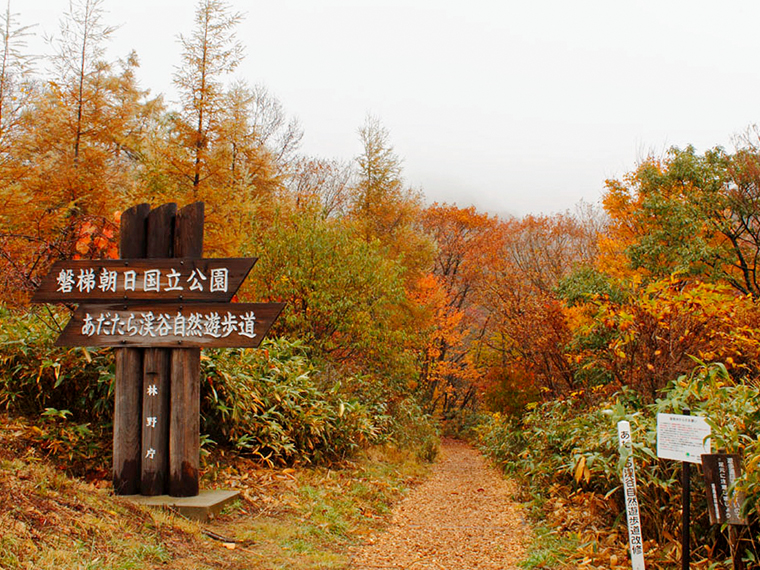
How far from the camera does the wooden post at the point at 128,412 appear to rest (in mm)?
5219

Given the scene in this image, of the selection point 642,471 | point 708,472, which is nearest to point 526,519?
point 642,471

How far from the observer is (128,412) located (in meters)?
5.32

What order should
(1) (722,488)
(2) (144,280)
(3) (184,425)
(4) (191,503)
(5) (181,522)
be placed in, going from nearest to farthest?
(1) (722,488) < (5) (181,522) < (4) (191,503) < (3) (184,425) < (2) (144,280)

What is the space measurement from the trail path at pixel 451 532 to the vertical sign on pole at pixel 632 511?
1143 millimetres

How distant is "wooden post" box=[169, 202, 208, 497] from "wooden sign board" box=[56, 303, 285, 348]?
0.21 m

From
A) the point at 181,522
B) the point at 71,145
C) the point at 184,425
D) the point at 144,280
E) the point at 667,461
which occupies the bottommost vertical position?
the point at 181,522

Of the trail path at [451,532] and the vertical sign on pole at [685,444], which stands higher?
the vertical sign on pole at [685,444]

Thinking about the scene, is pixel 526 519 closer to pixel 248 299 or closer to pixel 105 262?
pixel 105 262

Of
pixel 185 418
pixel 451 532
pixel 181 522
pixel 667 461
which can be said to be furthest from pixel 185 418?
pixel 667 461

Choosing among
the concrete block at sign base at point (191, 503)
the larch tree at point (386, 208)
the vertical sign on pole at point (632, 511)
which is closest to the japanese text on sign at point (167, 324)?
the concrete block at sign base at point (191, 503)

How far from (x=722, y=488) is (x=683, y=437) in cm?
37

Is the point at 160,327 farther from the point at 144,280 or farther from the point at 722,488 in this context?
the point at 722,488

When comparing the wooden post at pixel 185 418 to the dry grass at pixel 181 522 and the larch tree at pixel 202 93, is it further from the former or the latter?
the larch tree at pixel 202 93

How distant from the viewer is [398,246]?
18391mm
